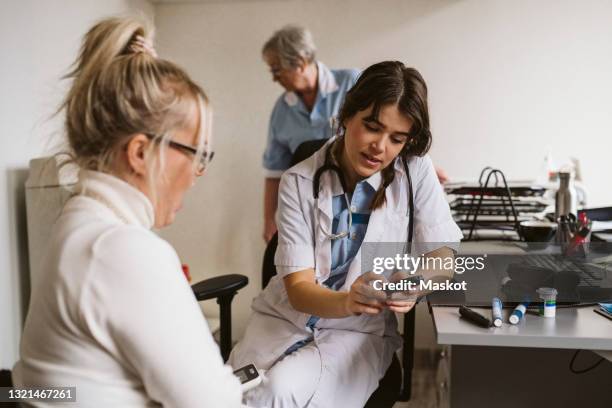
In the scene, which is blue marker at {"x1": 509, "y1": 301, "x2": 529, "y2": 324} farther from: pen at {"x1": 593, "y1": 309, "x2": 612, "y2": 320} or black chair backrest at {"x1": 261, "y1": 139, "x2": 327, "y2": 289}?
black chair backrest at {"x1": 261, "y1": 139, "x2": 327, "y2": 289}

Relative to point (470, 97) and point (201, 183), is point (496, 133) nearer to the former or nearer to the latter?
point (470, 97)

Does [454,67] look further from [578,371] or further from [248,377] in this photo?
[248,377]

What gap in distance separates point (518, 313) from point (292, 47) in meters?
1.54

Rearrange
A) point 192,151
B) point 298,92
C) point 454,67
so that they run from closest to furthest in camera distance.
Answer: point 192,151
point 298,92
point 454,67

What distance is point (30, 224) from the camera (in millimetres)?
1906

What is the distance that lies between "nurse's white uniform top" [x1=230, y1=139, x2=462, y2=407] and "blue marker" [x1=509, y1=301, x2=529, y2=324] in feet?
0.96

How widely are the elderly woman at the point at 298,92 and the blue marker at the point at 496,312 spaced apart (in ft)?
4.56

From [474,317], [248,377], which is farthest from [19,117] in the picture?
[474,317]

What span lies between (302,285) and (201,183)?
6.35 ft

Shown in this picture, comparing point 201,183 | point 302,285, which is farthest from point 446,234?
point 201,183

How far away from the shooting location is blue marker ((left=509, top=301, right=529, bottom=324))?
1.07 m

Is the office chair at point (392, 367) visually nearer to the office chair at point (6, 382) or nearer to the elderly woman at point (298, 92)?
the office chair at point (6, 382)

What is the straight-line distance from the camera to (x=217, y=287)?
1.45 m

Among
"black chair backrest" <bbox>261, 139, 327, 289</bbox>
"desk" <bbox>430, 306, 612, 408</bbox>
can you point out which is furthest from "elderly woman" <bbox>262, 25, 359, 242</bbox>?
"desk" <bbox>430, 306, 612, 408</bbox>
